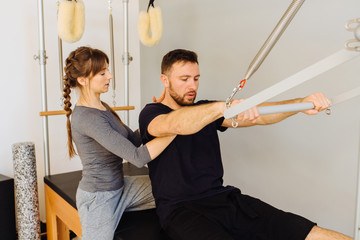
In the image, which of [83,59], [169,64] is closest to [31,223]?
[83,59]

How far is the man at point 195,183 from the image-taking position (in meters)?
1.27

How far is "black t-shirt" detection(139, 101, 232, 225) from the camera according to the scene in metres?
1.46

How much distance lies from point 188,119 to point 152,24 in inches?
44.5

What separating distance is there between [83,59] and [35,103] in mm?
1184

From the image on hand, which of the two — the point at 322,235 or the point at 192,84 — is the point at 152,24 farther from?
the point at 322,235

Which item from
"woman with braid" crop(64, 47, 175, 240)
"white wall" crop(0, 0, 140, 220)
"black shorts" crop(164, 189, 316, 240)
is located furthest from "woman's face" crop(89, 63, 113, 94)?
"white wall" crop(0, 0, 140, 220)

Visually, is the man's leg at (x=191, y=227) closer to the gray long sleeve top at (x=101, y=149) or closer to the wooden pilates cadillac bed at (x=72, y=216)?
the wooden pilates cadillac bed at (x=72, y=216)

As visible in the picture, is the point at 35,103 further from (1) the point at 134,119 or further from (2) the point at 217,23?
(2) the point at 217,23

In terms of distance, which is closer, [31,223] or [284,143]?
[284,143]

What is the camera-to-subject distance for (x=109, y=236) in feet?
4.67

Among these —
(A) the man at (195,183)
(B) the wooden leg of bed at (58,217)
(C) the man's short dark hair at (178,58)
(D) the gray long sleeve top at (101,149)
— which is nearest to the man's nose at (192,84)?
(A) the man at (195,183)

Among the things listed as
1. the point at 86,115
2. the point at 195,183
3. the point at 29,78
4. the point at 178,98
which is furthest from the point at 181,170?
the point at 29,78

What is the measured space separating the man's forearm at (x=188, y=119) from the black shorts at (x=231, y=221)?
14.5 inches

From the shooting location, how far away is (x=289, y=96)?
1860 mm
